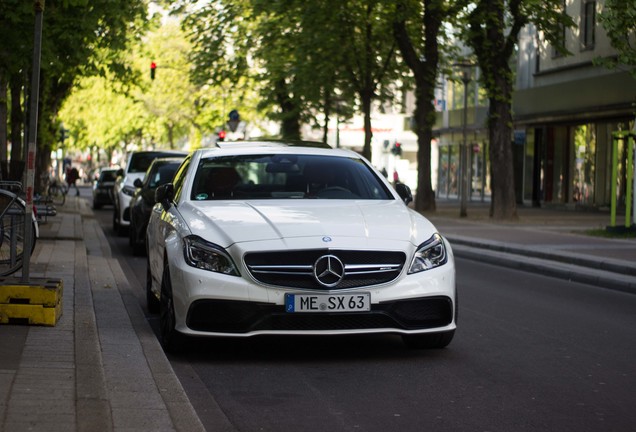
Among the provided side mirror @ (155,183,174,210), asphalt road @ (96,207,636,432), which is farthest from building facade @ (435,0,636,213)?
asphalt road @ (96,207,636,432)

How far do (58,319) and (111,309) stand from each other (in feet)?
3.88

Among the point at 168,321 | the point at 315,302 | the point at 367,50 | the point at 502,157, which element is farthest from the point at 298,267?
the point at 367,50

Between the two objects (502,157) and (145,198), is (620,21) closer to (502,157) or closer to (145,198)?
(502,157)

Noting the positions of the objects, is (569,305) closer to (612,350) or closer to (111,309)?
(612,350)

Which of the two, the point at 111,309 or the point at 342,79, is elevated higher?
the point at 342,79

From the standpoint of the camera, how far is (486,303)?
43.3 feet

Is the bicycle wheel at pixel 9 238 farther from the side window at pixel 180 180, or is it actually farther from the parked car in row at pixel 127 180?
the parked car in row at pixel 127 180

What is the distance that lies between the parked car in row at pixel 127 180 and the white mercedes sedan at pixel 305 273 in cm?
1385

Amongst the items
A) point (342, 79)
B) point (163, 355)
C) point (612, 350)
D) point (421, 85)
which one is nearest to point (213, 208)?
point (163, 355)

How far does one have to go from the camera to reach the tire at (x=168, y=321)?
872 cm

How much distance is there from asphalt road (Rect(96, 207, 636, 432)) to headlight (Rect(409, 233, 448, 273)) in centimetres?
65

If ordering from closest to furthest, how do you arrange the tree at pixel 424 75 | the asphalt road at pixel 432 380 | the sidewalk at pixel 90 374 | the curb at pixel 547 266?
the sidewalk at pixel 90 374 → the asphalt road at pixel 432 380 → the curb at pixel 547 266 → the tree at pixel 424 75

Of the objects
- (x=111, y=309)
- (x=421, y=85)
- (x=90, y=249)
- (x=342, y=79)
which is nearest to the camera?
(x=111, y=309)

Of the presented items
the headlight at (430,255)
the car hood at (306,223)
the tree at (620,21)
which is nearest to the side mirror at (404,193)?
the car hood at (306,223)
